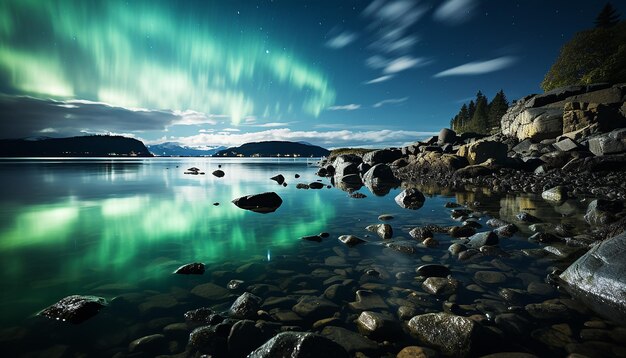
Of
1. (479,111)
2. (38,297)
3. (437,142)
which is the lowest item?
(38,297)

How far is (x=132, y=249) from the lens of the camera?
8188 mm

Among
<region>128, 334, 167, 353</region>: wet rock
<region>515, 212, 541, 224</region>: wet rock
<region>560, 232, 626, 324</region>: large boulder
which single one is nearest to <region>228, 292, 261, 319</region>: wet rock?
<region>128, 334, 167, 353</region>: wet rock

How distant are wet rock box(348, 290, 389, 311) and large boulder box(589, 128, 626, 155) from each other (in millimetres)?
27338

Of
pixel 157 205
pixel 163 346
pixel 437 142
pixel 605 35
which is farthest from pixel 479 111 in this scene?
pixel 163 346

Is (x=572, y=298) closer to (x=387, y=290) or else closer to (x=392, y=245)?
(x=387, y=290)

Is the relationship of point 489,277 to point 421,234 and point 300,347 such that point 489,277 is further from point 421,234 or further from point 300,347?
point 300,347

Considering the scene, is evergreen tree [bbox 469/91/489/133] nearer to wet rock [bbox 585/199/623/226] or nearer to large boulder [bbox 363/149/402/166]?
large boulder [bbox 363/149/402/166]

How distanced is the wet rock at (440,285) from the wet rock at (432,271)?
0.33m

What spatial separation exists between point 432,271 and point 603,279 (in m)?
2.58

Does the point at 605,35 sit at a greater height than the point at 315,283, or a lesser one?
greater

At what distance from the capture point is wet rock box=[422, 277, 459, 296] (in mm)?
5141

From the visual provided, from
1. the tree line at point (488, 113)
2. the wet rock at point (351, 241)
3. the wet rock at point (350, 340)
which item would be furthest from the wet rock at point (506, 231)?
the tree line at point (488, 113)

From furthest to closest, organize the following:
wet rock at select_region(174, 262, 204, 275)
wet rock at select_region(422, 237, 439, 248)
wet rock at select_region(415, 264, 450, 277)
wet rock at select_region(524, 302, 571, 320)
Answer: wet rock at select_region(422, 237, 439, 248)
wet rock at select_region(174, 262, 204, 275)
wet rock at select_region(415, 264, 450, 277)
wet rock at select_region(524, 302, 571, 320)

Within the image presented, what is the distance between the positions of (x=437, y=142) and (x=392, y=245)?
150 ft
